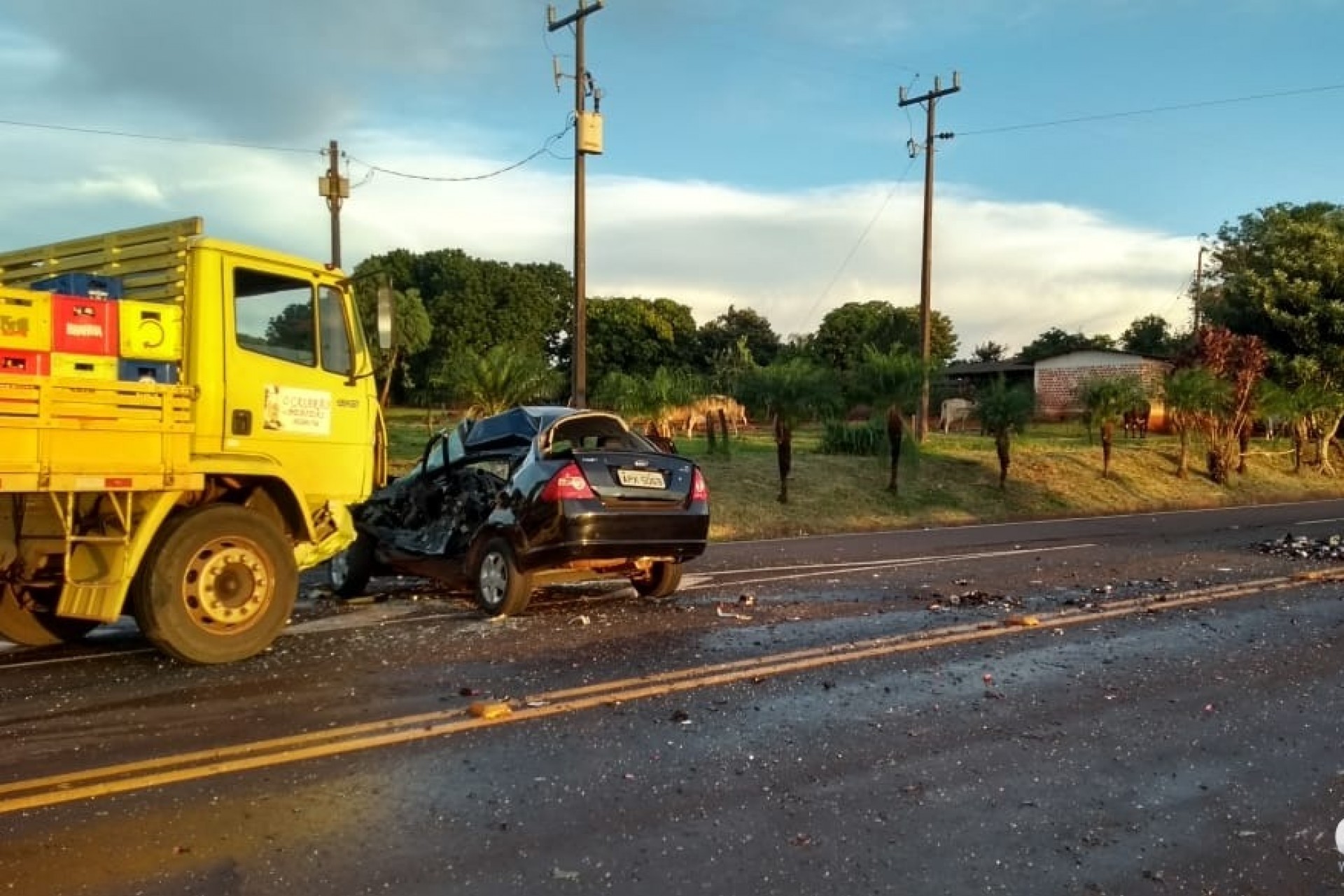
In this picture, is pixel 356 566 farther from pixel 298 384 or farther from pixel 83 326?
pixel 83 326

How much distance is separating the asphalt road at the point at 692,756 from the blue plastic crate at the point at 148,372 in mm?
1785

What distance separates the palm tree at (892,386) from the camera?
23266 millimetres

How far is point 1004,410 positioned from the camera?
24.9m

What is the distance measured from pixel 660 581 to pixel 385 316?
3716 mm

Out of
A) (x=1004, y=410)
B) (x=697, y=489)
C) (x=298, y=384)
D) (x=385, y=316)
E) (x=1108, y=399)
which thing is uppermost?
(x=385, y=316)

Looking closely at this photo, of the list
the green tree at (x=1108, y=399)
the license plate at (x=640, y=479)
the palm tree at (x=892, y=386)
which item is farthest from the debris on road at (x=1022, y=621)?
the green tree at (x=1108, y=399)

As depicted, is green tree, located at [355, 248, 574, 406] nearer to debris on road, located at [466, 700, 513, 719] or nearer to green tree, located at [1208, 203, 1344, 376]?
green tree, located at [1208, 203, 1344, 376]

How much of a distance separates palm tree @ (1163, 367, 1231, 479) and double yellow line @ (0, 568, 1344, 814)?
2245 centimetres

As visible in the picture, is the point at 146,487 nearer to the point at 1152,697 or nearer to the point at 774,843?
the point at 774,843

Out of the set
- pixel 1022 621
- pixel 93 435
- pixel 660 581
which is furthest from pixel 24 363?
pixel 1022 621

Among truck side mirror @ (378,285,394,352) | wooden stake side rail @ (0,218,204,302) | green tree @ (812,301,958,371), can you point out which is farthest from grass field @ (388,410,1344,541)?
green tree @ (812,301,958,371)

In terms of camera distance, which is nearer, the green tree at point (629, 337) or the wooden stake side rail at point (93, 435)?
the wooden stake side rail at point (93, 435)

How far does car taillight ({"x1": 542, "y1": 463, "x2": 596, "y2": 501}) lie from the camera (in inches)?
Answer: 339

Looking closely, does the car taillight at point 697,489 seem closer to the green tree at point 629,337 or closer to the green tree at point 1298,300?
the green tree at point 1298,300
